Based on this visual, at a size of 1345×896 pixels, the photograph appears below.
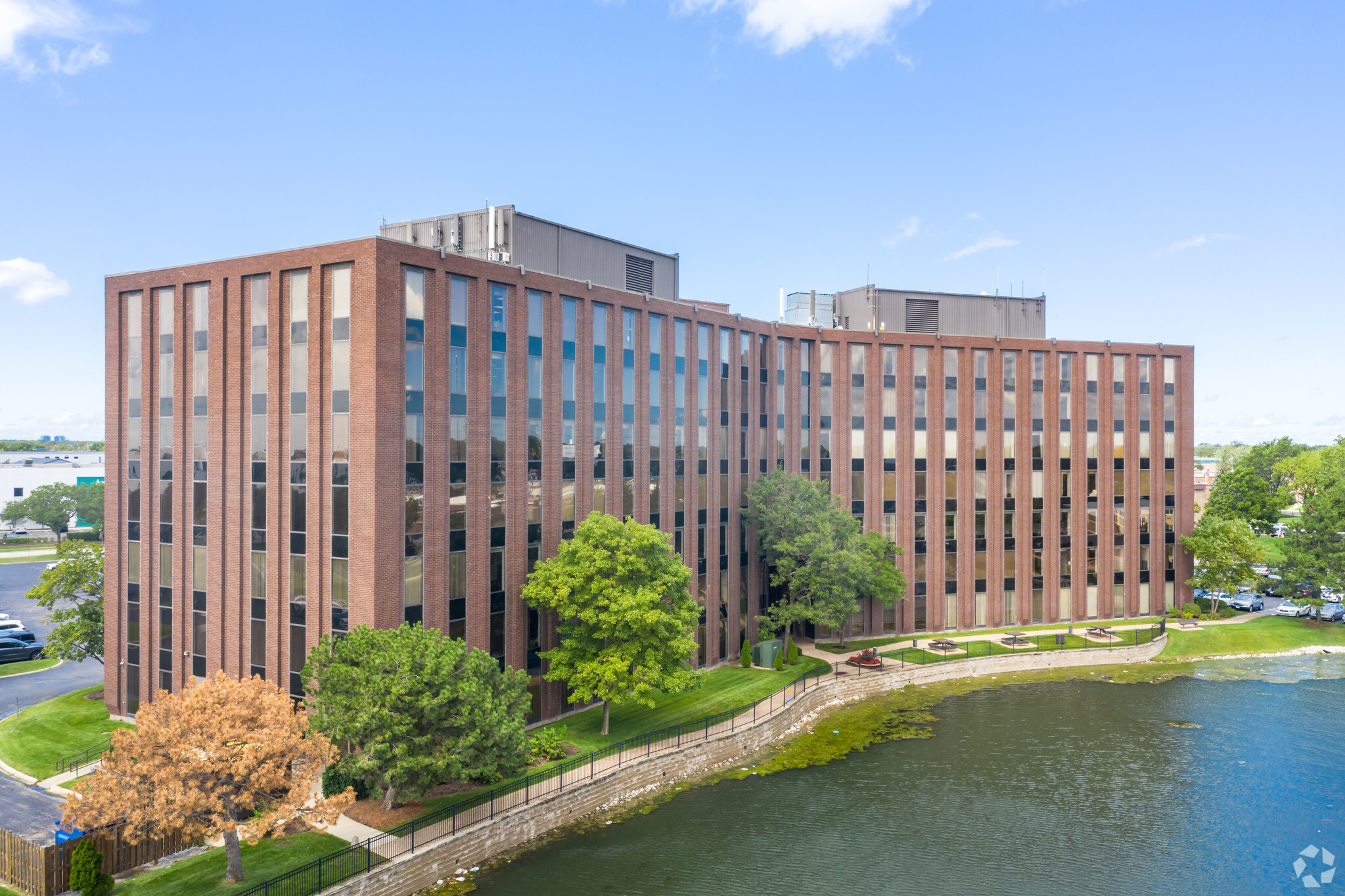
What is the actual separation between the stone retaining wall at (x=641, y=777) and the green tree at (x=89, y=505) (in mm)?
103008

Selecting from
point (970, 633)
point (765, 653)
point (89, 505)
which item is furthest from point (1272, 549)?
point (89, 505)

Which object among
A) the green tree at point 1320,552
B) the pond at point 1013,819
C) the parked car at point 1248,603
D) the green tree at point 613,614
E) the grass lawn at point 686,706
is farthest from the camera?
the parked car at point 1248,603

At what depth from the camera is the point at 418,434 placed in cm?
3319

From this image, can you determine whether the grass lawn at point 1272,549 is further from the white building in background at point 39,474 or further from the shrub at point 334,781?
the white building in background at point 39,474

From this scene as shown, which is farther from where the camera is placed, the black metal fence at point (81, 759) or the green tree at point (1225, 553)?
the green tree at point (1225, 553)

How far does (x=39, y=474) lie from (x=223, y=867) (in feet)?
438

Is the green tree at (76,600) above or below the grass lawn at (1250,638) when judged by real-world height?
above

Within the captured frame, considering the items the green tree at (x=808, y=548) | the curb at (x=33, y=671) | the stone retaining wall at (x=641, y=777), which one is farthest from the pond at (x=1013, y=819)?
the curb at (x=33, y=671)

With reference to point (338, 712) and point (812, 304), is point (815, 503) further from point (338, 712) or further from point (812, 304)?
point (338, 712)

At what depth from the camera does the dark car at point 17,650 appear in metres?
51.2

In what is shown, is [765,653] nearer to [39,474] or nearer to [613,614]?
[613,614]

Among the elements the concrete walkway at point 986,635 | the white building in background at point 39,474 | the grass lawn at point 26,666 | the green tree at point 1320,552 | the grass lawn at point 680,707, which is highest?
the white building in background at point 39,474

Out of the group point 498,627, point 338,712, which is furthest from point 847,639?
point 338,712

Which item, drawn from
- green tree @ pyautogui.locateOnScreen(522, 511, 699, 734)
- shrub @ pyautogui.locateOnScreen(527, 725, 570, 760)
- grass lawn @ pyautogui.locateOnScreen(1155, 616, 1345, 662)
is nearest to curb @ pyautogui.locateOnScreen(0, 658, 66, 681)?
green tree @ pyautogui.locateOnScreen(522, 511, 699, 734)
